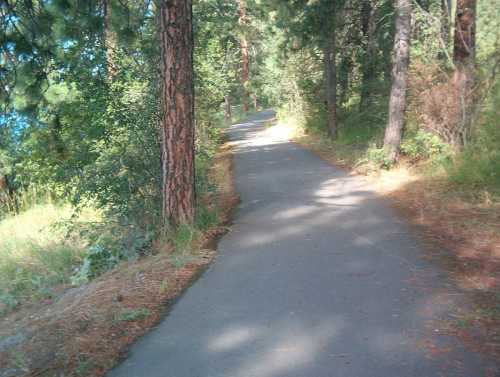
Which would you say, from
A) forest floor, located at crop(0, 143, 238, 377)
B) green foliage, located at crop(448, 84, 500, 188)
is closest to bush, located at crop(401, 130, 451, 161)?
green foliage, located at crop(448, 84, 500, 188)

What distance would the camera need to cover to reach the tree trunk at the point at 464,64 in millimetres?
10102

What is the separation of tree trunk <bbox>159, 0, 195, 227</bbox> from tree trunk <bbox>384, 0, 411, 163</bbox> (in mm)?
6533

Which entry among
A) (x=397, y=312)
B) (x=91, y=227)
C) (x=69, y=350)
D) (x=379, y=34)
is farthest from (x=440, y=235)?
(x=379, y=34)

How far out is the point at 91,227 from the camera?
8117 millimetres

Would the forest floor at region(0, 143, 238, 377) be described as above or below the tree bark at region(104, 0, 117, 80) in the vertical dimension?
below

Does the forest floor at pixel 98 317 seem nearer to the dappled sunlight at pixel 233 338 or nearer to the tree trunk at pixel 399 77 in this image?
the dappled sunlight at pixel 233 338

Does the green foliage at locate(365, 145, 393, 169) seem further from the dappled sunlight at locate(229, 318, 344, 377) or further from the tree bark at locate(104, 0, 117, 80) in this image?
the dappled sunlight at locate(229, 318, 344, 377)

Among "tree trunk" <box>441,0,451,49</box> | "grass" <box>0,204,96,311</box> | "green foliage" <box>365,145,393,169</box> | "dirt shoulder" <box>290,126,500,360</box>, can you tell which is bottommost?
"grass" <box>0,204,96,311</box>

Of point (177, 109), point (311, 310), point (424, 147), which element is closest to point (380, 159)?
point (424, 147)

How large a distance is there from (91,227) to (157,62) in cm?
304

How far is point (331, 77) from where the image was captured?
1819 centimetres

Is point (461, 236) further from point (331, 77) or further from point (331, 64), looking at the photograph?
point (331, 64)

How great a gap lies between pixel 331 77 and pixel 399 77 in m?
6.48

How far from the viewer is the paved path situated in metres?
3.61
